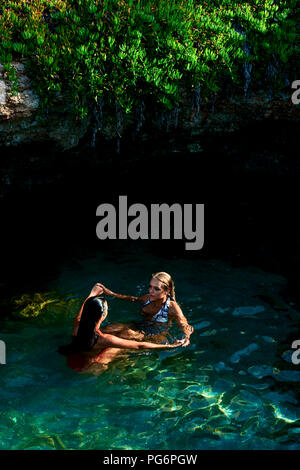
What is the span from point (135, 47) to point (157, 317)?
4921mm

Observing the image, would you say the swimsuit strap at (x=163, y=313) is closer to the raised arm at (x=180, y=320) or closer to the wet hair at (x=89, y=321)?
the raised arm at (x=180, y=320)

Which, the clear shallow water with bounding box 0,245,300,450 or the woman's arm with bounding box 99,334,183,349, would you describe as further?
the woman's arm with bounding box 99,334,183,349

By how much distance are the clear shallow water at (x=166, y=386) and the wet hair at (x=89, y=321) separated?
1.71ft

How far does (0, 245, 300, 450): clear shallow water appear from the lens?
505 cm

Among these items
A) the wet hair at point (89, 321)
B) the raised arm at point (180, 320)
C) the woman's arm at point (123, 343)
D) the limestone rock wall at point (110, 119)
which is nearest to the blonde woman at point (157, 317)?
the raised arm at point (180, 320)

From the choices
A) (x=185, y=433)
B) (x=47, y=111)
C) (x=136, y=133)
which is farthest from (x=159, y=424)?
(x=136, y=133)

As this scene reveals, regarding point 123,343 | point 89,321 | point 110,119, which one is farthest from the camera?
point 110,119

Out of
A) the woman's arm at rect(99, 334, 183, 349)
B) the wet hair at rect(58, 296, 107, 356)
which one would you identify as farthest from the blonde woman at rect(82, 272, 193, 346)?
the wet hair at rect(58, 296, 107, 356)

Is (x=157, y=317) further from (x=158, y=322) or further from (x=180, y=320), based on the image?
(x=180, y=320)

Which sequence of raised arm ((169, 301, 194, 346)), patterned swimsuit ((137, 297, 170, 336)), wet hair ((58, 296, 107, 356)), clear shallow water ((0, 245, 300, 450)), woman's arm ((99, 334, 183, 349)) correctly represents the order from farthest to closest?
patterned swimsuit ((137, 297, 170, 336))
raised arm ((169, 301, 194, 346))
woman's arm ((99, 334, 183, 349))
wet hair ((58, 296, 107, 356))
clear shallow water ((0, 245, 300, 450))

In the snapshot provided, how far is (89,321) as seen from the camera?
227 inches

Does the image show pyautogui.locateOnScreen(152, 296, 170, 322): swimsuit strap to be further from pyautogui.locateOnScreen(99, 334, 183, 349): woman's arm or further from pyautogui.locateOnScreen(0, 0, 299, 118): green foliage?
pyautogui.locateOnScreen(0, 0, 299, 118): green foliage

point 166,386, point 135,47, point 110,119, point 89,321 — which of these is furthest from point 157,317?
point 135,47

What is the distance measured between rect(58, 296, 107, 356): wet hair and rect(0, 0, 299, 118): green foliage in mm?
3866
